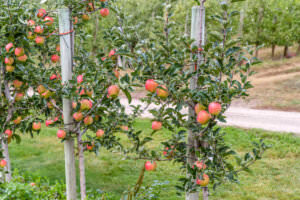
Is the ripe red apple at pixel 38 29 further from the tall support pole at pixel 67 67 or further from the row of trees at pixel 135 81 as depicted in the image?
the tall support pole at pixel 67 67

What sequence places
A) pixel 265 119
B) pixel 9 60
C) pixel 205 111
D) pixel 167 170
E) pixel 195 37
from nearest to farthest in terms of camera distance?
pixel 205 111 → pixel 195 37 → pixel 9 60 → pixel 167 170 → pixel 265 119

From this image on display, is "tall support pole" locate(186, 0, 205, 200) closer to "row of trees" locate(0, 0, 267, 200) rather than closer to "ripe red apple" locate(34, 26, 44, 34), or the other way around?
"row of trees" locate(0, 0, 267, 200)

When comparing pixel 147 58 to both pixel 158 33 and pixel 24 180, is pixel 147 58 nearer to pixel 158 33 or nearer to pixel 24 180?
pixel 158 33

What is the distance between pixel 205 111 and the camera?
202cm

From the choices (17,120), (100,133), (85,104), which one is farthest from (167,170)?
(85,104)

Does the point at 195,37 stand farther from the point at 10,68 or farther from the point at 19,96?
the point at 19,96

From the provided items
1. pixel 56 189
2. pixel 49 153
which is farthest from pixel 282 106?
pixel 56 189

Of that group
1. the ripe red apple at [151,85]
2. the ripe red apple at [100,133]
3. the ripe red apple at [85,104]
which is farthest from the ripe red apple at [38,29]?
the ripe red apple at [151,85]

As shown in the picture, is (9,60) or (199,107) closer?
(199,107)

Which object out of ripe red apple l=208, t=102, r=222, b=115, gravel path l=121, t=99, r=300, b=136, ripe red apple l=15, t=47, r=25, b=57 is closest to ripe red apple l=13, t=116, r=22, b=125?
ripe red apple l=15, t=47, r=25, b=57

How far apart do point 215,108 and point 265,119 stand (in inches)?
325

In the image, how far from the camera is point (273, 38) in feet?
61.0

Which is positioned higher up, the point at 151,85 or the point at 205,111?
the point at 151,85

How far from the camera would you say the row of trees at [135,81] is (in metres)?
2.02
